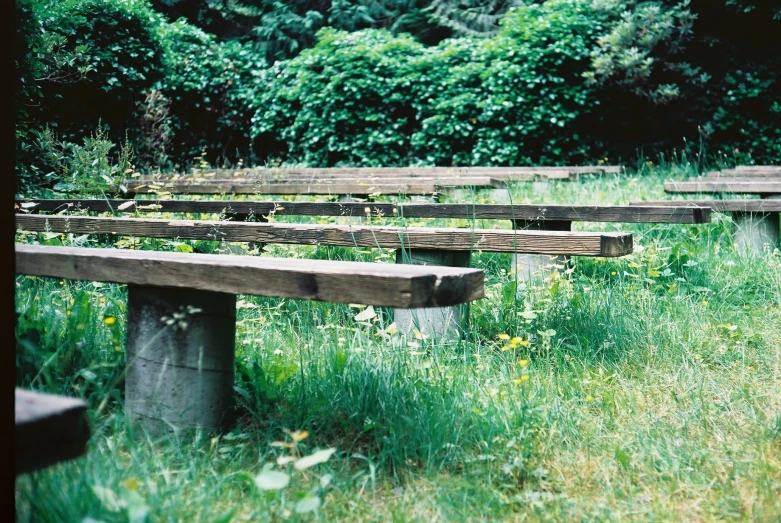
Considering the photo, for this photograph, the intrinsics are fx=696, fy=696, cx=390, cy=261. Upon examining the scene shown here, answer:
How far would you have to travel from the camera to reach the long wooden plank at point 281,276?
1745 mm

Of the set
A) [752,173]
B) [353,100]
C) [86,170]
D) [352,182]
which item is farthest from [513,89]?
[86,170]

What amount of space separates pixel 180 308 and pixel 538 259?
8.17 feet

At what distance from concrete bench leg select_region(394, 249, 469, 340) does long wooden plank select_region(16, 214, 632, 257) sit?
8 centimetres

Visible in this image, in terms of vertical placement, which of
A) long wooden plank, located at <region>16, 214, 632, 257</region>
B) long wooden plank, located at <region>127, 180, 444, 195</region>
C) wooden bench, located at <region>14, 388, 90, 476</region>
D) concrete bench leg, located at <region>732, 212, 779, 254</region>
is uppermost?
long wooden plank, located at <region>127, 180, 444, 195</region>

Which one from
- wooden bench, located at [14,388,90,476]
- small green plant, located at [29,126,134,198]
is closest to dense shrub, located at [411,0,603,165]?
small green plant, located at [29,126,134,198]

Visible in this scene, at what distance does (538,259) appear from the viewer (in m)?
4.04

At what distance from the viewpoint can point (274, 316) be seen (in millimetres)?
3393

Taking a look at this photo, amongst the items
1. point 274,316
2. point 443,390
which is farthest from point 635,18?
point 443,390

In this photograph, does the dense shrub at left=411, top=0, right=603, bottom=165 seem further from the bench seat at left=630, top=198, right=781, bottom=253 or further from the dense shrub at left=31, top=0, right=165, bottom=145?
the bench seat at left=630, top=198, right=781, bottom=253

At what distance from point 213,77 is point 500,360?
1173 cm

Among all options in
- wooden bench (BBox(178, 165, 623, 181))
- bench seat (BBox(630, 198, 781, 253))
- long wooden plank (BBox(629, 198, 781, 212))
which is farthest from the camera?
wooden bench (BBox(178, 165, 623, 181))

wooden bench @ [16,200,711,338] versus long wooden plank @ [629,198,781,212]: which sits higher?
wooden bench @ [16,200,711,338]

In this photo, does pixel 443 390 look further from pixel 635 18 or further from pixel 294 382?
pixel 635 18

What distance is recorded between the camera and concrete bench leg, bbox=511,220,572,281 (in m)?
3.81
